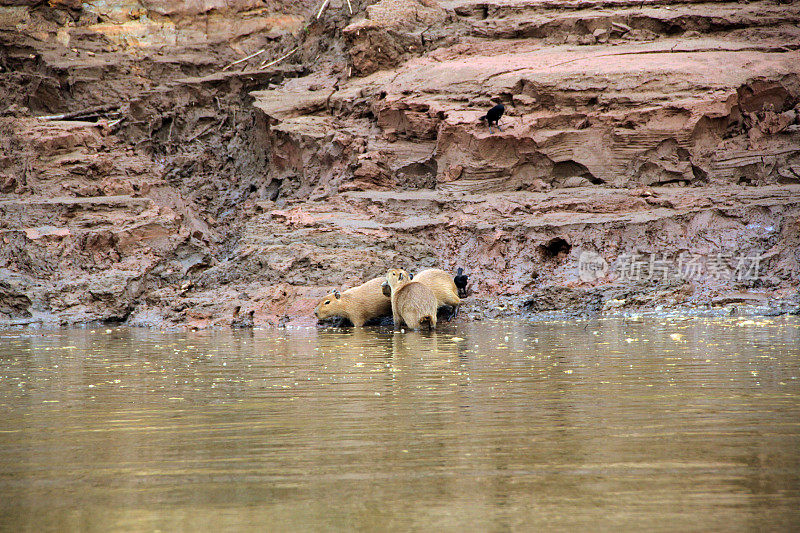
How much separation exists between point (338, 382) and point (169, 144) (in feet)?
54.7

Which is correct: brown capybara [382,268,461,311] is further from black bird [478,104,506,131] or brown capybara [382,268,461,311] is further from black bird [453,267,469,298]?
black bird [478,104,506,131]

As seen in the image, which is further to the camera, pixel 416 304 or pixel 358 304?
pixel 358 304

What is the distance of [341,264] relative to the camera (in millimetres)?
14062

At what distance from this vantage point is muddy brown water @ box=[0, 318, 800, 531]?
2736 millimetres

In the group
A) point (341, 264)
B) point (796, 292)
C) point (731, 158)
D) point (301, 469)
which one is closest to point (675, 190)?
point (731, 158)

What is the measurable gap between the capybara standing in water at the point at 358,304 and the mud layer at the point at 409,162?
0.74 meters

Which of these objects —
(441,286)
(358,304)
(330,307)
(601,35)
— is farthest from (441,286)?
(601,35)

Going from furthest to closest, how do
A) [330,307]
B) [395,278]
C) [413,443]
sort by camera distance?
[330,307], [395,278], [413,443]

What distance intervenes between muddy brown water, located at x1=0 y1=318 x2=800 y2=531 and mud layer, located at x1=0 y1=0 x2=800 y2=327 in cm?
646

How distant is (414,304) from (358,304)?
4.95ft

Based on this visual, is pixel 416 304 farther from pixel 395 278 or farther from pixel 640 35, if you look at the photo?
pixel 640 35

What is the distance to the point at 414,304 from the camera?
37.2ft

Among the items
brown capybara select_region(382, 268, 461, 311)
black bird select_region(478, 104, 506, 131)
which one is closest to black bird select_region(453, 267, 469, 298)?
brown capybara select_region(382, 268, 461, 311)

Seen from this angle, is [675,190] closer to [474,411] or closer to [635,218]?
[635,218]
